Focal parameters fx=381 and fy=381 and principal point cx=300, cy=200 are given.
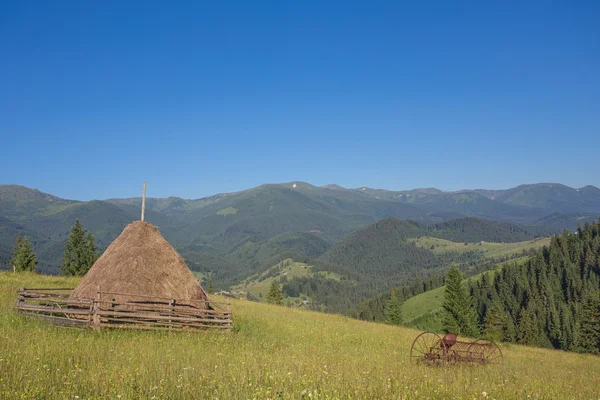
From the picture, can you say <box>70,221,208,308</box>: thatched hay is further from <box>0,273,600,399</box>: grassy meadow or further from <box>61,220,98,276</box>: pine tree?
<box>61,220,98,276</box>: pine tree

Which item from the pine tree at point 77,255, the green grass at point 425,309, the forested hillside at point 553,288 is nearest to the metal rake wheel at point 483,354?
the pine tree at point 77,255

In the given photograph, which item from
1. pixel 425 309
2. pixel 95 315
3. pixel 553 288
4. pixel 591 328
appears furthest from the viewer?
pixel 425 309

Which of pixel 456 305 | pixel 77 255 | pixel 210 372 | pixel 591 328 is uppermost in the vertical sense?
pixel 77 255

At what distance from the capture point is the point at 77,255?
197ft

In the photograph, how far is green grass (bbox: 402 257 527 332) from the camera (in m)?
148

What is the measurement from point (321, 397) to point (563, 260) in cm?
17451

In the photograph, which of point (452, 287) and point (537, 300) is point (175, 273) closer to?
point (452, 287)

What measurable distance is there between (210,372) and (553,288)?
162m

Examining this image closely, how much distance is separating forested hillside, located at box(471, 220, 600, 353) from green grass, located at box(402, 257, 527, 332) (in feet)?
42.3

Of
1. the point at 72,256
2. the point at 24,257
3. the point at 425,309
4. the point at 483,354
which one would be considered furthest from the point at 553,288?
the point at 24,257

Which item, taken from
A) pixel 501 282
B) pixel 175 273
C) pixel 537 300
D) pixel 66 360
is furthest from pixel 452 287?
pixel 501 282

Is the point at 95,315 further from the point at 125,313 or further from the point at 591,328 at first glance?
the point at 591,328

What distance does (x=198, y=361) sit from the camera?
11.6 meters

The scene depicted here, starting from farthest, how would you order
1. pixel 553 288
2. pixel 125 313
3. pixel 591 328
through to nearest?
pixel 553 288 < pixel 591 328 < pixel 125 313
